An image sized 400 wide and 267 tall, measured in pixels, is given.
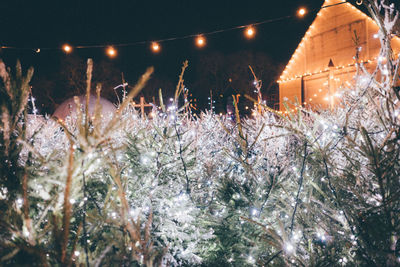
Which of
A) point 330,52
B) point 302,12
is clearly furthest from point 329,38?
point 302,12

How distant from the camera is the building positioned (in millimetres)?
13844

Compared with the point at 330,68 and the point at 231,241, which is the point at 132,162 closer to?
the point at 231,241

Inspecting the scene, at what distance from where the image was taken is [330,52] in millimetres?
15289

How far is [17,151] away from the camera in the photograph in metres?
1.45

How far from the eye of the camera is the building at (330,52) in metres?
13.8

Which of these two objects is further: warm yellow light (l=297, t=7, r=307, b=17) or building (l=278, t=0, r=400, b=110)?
building (l=278, t=0, r=400, b=110)

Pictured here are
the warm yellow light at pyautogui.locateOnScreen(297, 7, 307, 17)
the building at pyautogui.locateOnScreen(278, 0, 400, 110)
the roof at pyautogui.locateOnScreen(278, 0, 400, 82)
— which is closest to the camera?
the warm yellow light at pyautogui.locateOnScreen(297, 7, 307, 17)

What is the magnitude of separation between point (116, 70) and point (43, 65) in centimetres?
823

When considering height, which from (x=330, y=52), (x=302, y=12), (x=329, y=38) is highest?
(x=329, y=38)

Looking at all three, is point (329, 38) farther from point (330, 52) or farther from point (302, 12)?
point (302, 12)

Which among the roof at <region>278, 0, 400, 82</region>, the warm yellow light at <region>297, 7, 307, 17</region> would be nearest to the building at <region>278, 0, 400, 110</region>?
the roof at <region>278, 0, 400, 82</region>

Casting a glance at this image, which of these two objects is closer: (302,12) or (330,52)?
(302,12)

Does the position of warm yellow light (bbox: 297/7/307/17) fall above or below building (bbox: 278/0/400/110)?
below

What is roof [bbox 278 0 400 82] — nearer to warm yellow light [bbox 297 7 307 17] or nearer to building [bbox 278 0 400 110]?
building [bbox 278 0 400 110]
